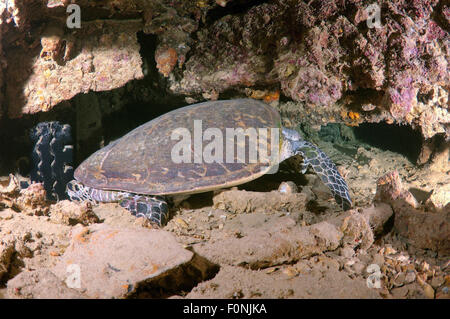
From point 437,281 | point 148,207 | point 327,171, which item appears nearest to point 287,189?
point 327,171

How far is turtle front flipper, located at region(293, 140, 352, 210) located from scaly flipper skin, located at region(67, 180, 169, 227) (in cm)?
204

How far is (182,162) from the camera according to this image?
3.22 meters

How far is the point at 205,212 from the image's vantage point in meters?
3.20

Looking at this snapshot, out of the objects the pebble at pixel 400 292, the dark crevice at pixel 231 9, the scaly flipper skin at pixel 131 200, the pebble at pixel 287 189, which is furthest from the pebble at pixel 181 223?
the dark crevice at pixel 231 9

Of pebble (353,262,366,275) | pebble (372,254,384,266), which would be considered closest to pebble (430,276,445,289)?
pebble (372,254,384,266)

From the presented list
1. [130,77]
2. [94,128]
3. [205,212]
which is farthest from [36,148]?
[205,212]

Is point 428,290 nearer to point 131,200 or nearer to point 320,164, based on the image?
point 320,164

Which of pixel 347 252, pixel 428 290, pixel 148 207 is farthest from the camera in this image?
pixel 148 207

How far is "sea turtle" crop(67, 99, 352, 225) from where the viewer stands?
3.12 metres

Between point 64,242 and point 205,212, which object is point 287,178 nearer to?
point 205,212

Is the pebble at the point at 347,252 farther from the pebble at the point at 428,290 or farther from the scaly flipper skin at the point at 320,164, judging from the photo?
the scaly flipper skin at the point at 320,164

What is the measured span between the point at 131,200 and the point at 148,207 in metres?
0.33

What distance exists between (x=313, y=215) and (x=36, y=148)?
3.90 metres

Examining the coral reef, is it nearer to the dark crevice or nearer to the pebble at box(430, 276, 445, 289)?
the dark crevice
